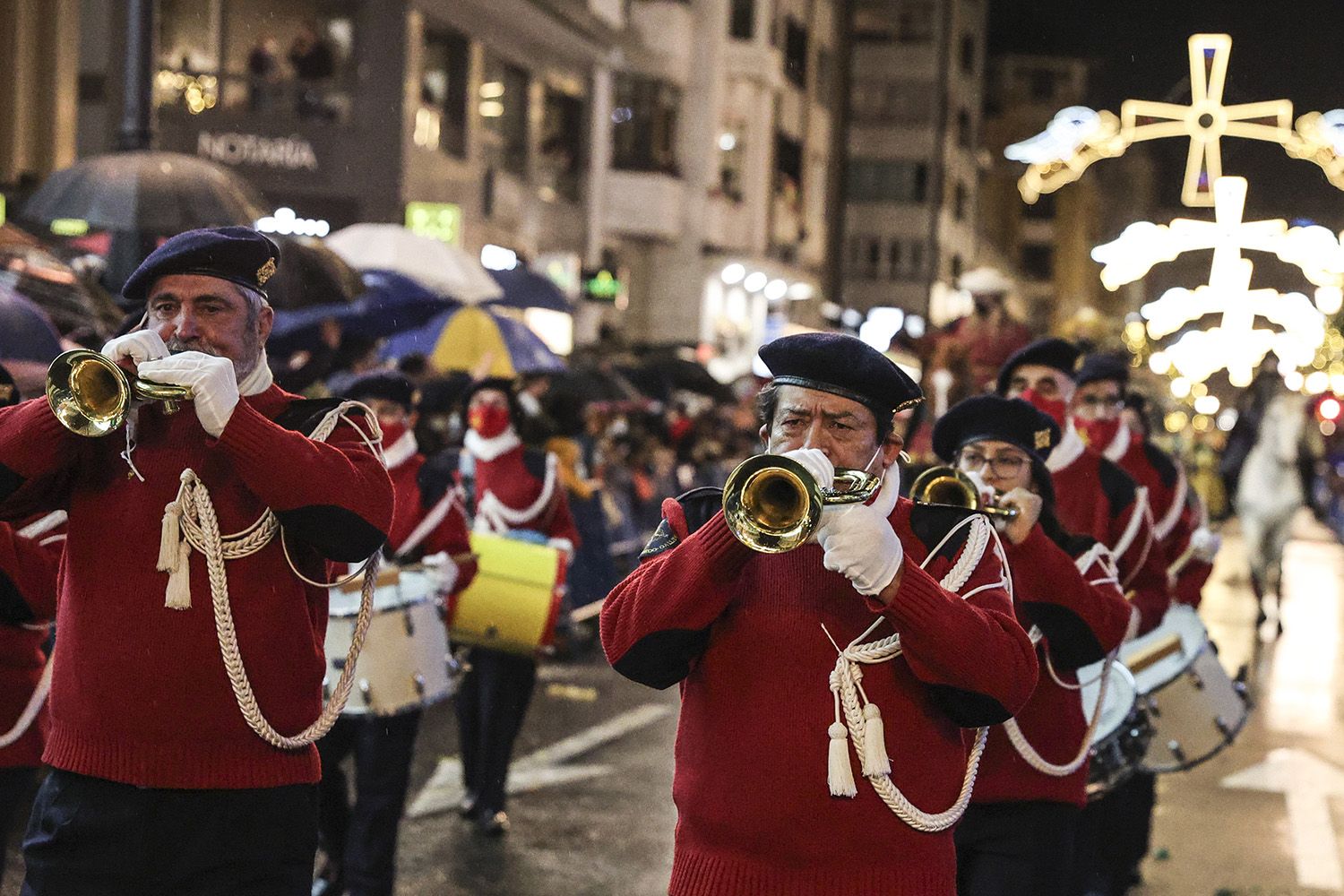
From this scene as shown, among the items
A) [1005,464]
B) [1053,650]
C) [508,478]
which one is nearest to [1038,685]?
[1053,650]

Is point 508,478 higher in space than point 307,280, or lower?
lower

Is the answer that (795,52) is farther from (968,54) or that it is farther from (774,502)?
(774,502)

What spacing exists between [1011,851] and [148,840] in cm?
239

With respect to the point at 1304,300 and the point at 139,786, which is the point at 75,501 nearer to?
the point at 139,786

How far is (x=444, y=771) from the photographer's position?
1105 cm

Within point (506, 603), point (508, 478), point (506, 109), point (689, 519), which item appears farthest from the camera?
point (506, 109)

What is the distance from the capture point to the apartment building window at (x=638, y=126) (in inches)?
1638

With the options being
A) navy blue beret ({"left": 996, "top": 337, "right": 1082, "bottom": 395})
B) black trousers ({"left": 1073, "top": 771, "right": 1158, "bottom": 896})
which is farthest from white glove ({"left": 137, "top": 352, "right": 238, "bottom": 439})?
navy blue beret ({"left": 996, "top": 337, "right": 1082, "bottom": 395})

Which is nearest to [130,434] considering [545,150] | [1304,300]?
[545,150]

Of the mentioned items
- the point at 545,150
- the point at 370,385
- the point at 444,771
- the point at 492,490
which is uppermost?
the point at 545,150

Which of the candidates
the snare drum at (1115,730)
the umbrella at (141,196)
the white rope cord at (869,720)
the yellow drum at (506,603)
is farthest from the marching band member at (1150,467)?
the white rope cord at (869,720)

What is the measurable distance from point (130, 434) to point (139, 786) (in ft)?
2.59

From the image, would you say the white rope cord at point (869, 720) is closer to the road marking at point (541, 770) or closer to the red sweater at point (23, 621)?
the red sweater at point (23, 621)

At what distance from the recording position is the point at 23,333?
9320mm
